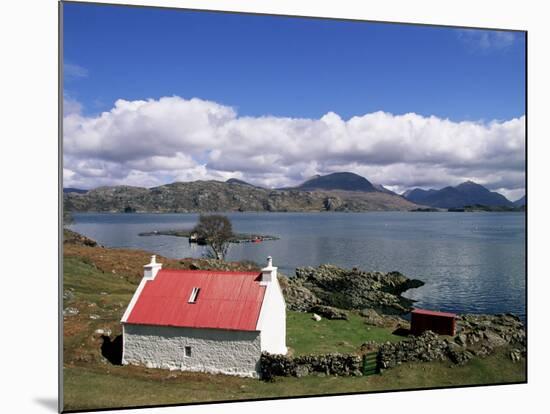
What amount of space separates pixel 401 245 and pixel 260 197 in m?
8.36

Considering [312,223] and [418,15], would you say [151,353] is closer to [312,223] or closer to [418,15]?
[418,15]

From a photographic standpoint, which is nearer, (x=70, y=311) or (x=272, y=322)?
(x=272, y=322)

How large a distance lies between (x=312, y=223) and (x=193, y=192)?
10.8 metres

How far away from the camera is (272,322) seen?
14.7m

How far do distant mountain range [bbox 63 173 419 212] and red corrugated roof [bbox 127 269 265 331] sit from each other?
482 centimetres

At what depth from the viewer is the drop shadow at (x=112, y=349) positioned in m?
14.9

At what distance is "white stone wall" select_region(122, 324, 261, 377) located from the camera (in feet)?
45.6

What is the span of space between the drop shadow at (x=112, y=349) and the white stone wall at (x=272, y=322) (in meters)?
4.42

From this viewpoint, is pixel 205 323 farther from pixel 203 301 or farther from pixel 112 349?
pixel 112 349

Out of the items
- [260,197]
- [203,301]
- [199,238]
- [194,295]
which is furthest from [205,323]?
[260,197]

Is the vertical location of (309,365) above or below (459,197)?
below

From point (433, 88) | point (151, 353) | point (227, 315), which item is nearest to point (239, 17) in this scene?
point (433, 88)

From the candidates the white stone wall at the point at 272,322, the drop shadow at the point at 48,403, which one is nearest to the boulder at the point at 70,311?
the drop shadow at the point at 48,403

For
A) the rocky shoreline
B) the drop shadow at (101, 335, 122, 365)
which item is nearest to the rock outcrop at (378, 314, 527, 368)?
the drop shadow at (101, 335, 122, 365)
